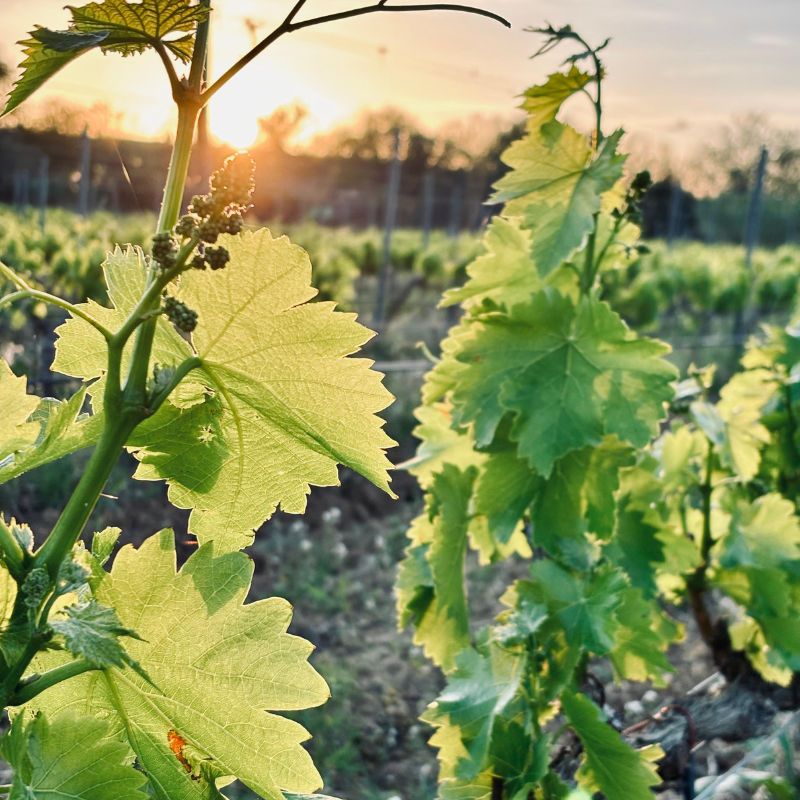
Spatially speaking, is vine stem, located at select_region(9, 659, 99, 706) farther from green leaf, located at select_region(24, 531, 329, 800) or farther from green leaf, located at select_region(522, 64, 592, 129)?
green leaf, located at select_region(522, 64, 592, 129)

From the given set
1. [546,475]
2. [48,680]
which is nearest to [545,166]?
[546,475]

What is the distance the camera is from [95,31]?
589 mm

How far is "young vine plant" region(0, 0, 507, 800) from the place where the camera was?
0.60 metres

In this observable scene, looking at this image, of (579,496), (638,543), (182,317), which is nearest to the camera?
(182,317)

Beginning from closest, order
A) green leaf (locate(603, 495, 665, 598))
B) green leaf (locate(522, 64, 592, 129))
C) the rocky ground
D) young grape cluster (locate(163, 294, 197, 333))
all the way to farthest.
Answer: young grape cluster (locate(163, 294, 197, 333)) < green leaf (locate(522, 64, 592, 129)) < green leaf (locate(603, 495, 665, 598)) < the rocky ground

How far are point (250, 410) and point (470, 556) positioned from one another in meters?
4.75

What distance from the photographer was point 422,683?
3775 mm

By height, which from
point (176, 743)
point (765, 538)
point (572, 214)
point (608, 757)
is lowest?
point (608, 757)

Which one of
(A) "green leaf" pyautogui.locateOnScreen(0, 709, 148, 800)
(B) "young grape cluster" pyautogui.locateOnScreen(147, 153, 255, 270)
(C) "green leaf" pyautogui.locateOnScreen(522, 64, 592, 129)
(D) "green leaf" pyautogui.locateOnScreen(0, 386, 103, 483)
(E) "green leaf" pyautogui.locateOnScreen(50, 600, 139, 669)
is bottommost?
(A) "green leaf" pyautogui.locateOnScreen(0, 709, 148, 800)

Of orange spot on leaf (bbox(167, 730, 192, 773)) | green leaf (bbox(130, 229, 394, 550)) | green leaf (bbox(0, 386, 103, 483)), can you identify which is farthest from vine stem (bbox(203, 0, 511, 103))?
orange spot on leaf (bbox(167, 730, 192, 773))

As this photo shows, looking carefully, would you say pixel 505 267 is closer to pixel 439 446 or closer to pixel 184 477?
pixel 439 446

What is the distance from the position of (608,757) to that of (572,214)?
99cm

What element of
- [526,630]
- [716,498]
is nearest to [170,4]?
[526,630]

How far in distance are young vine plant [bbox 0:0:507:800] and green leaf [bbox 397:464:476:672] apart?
1.01m
